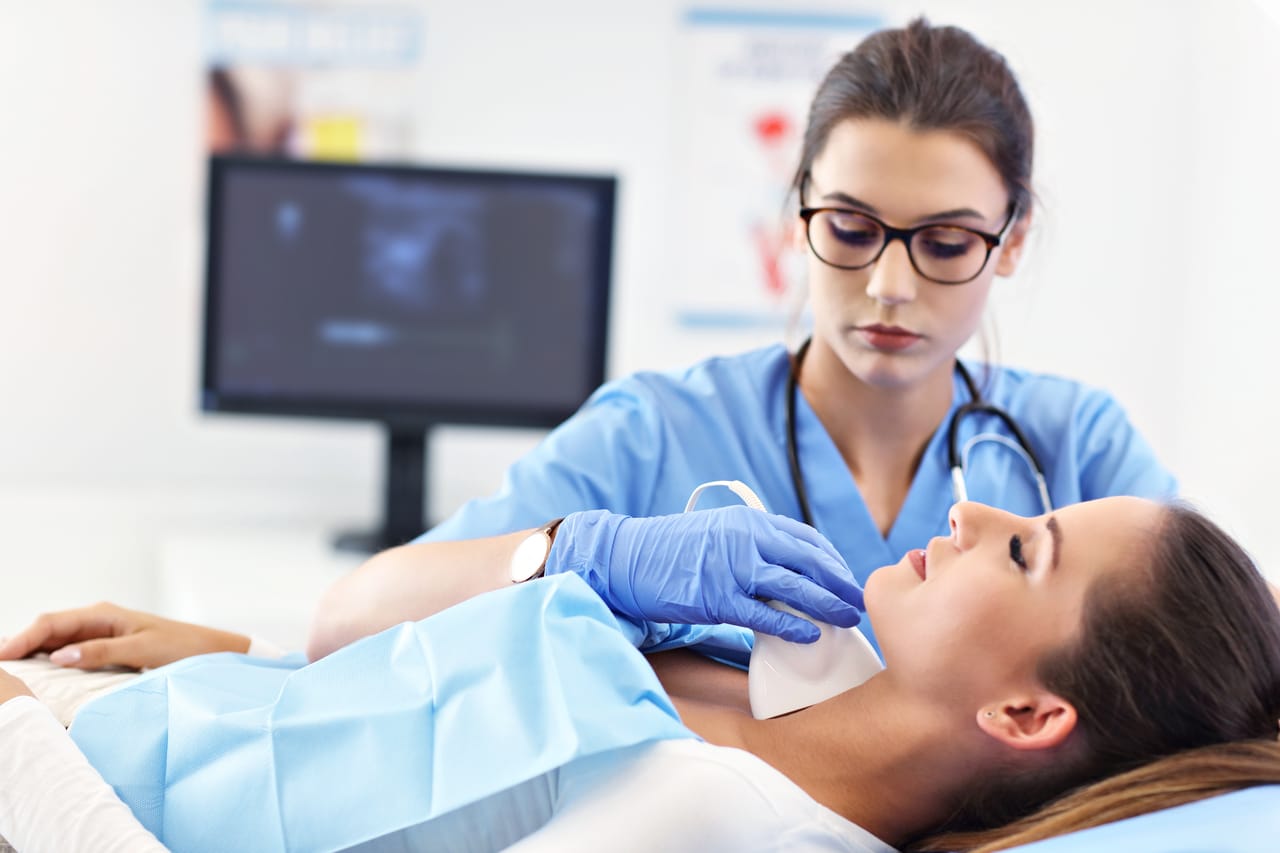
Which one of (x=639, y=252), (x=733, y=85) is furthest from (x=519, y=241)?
(x=733, y=85)

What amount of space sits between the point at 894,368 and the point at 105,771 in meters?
0.92

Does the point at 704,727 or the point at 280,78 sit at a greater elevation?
the point at 280,78

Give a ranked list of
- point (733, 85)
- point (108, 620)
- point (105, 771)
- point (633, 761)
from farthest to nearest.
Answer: point (733, 85) → point (108, 620) → point (105, 771) → point (633, 761)

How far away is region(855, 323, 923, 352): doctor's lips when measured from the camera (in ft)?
5.00

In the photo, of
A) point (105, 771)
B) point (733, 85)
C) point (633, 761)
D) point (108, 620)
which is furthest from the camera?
point (733, 85)

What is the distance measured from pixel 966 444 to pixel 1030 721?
0.56m

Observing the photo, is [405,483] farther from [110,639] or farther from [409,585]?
[409,585]

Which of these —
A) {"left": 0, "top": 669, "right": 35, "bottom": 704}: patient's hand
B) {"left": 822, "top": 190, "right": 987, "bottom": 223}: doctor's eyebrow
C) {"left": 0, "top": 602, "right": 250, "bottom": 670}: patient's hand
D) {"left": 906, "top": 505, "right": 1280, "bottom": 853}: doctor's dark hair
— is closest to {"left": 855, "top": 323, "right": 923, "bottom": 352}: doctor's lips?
{"left": 822, "top": 190, "right": 987, "bottom": 223}: doctor's eyebrow

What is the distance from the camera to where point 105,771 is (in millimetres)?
1226

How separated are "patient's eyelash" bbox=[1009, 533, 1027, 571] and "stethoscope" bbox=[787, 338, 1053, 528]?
37 centimetres

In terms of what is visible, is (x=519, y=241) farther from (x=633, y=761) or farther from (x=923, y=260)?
(x=633, y=761)

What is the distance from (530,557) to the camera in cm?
132

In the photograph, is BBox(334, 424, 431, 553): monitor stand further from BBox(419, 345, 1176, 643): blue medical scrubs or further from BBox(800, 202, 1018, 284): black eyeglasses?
BBox(800, 202, 1018, 284): black eyeglasses

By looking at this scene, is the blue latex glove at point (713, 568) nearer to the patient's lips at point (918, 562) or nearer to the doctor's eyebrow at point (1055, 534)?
the patient's lips at point (918, 562)
